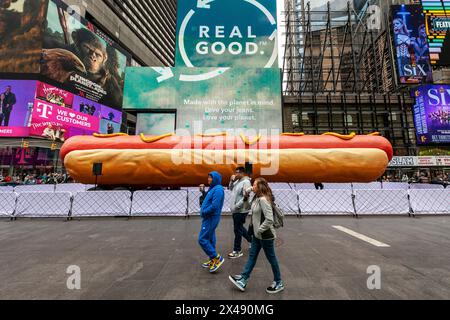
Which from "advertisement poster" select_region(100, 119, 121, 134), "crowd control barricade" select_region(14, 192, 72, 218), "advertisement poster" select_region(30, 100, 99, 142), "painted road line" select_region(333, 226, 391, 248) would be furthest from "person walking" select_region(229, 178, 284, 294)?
"advertisement poster" select_region(100, 119, 121, 134)

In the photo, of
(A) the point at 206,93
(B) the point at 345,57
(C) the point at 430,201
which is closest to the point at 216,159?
(C) the point at 430,201

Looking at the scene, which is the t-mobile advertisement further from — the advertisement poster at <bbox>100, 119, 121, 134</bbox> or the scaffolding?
the scaffolding

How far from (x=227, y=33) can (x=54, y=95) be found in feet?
82.9

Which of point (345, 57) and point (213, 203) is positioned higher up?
point (345, 57)

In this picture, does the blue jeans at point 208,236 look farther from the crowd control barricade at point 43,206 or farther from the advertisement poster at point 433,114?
the advertisement poster at point 433,114

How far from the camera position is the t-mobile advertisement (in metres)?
26.1

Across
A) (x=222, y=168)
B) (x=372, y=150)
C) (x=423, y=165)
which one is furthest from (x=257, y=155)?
(x=423, y=165)

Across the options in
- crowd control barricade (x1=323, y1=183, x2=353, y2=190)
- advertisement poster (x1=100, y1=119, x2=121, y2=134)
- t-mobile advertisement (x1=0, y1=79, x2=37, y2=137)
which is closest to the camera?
crowd control barricade (x1=323, y1=183, x2=353, y2=190)

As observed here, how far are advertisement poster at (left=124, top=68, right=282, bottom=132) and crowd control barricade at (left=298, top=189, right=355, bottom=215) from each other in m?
11.9

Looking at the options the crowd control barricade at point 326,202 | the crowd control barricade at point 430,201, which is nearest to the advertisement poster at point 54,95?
the crowd control barricade at point 326,202

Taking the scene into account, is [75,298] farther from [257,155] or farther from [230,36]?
[230,36]

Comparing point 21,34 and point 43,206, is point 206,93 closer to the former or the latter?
point 43,206

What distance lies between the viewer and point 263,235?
9.48 ft
